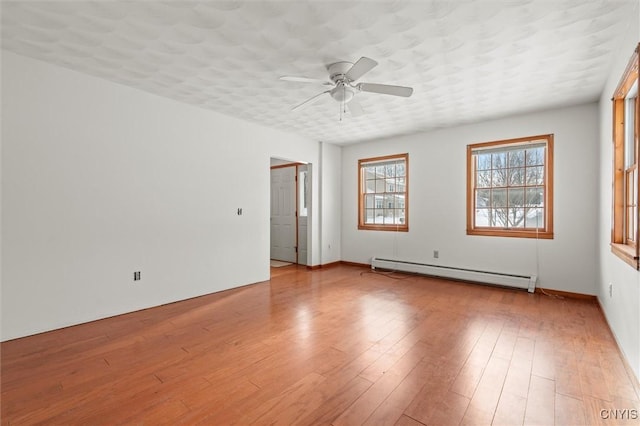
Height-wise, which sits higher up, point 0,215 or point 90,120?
point 90,120

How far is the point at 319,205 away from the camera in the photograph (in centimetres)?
621

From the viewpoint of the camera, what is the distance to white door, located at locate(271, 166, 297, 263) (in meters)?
6.87

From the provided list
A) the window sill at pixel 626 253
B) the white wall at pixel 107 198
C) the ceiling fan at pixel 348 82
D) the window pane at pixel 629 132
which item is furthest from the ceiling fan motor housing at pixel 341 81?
the window sill at pixel 626 253

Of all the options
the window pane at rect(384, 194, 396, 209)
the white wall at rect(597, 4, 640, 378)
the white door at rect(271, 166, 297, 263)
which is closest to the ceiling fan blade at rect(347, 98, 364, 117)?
the white wall at rect(597, 4, 640, 378)

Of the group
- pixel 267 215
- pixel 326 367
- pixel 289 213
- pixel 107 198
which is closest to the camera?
pixel 326 367

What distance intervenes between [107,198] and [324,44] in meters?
2.78

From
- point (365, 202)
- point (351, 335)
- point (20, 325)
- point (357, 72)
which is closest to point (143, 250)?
point (20, 325)

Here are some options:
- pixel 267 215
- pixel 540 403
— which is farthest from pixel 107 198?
pixel 540 403

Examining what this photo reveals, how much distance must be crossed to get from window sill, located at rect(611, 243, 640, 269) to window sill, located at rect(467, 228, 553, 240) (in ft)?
4.87

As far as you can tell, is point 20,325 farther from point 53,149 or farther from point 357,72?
point 357,72

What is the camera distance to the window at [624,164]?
262 centimetres

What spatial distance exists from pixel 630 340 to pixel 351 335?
2077 mm

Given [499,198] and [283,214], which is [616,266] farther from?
[283,214]

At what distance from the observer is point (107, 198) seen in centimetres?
336
